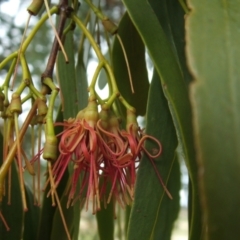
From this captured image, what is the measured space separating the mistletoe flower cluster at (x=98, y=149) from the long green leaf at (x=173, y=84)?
73 millimetres

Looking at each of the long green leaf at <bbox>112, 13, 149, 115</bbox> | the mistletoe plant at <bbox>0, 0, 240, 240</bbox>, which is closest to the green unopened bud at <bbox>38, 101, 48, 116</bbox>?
the mistletoe plant at <bbox>0, 0, 240, 240</bbox>

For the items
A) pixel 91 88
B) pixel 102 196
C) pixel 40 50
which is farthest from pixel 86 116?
pixel 40 50

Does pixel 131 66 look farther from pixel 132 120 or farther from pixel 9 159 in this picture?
pixel 9 159

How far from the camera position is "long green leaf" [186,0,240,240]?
377 millimetres

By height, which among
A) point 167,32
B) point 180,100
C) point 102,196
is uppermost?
point 167,32

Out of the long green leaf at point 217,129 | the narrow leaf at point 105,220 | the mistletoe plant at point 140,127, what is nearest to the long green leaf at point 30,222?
the mistletoe plant at point 140,127

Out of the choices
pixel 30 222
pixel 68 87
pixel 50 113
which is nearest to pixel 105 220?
pixel 30 222

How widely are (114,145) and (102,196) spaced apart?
0.10 metres

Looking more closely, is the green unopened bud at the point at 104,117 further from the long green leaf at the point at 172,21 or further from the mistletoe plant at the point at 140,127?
the long green leaf at the point at 172,21

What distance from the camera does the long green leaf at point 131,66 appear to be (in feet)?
2.71

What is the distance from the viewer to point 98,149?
586 millimetres

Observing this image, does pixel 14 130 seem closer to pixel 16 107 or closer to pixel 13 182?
pixel 16 107

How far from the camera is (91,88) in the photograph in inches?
22.8

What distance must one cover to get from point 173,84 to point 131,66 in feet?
0.99
